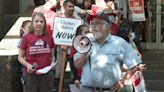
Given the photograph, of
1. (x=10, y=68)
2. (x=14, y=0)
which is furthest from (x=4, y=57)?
(x=14, y=0)

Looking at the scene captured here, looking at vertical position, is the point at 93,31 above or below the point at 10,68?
above

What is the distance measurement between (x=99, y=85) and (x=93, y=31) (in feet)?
1.92

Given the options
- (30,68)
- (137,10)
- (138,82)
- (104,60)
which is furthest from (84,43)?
(137,10)

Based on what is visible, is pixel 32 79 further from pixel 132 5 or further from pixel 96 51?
pixel 132 5

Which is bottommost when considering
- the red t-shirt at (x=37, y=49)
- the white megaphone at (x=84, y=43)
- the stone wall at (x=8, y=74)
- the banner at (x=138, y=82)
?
the stone wall at (x=8, y=74)

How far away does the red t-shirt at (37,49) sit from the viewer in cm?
686

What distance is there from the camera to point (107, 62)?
5039 millimetres

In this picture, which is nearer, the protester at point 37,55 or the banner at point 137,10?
the protester at point 37,55

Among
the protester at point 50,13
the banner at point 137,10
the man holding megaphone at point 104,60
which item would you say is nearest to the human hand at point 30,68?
the protester at point 50,13

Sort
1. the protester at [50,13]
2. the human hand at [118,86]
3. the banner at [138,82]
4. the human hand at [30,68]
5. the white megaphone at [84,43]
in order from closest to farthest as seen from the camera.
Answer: the white megaphone at [84,43] < the human hand at [118,86] < the banner at [138,82] < the human hand at [30,68] < the protester at [50,13]

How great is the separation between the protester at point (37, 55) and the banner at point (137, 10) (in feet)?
18.5

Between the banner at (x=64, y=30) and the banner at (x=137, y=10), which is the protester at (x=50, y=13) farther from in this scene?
the banner at (x=137, y=10)

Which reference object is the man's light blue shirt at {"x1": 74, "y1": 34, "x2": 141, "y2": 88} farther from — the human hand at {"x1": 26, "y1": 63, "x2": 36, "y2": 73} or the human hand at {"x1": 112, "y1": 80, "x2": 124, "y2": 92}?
the human hand at {"x1": 26, "y1": 63, "x2": 36, "y2": 73}

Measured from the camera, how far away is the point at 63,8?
8.38m
